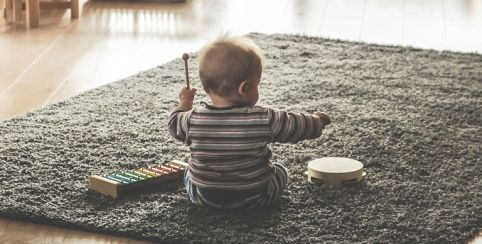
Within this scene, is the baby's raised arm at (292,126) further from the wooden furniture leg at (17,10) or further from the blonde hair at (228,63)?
the wooden furniture leg at (17,10)

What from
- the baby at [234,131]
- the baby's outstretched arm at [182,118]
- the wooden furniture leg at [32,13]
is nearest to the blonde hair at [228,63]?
the baby at [234,131]

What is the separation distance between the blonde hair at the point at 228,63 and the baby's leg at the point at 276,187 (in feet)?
0.72

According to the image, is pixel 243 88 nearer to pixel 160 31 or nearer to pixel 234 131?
pixel 234 131

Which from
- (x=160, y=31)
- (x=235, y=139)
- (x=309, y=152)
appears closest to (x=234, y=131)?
(x=235, y=139)

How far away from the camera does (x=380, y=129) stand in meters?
2.52

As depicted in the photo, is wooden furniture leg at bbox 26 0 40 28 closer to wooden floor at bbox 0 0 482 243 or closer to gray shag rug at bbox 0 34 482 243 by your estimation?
wooden floor at bbox 0 0 482 243

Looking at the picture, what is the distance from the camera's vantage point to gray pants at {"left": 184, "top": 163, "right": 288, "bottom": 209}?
198 centimetres

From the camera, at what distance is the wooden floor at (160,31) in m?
3.11

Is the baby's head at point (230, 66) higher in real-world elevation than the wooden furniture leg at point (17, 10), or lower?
higher

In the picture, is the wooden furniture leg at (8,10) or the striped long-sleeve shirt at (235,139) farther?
the wooden furniture leg at (8,10)

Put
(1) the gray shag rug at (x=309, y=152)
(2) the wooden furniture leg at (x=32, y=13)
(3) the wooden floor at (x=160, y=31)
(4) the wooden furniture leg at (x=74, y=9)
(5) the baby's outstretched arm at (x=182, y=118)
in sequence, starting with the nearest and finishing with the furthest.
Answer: (1) the gray shag rug at (x=309, y=152)
(5) the baby's outstretched arm at (x=182, y=118)
(3) the wooden floor at (x=160, y=31)
(2) the wooden furniture leg at (x=32, y=13)
(4) the wooden furniture leg at (x=74, y=9)

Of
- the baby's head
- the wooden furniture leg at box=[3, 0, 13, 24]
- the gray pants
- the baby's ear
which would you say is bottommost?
the wooden furniture leg at box=[3, 0, 13, 24]

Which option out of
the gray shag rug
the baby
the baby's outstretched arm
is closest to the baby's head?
the baby

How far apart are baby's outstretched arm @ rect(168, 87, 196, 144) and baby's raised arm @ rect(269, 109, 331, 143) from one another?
0.19 metres
